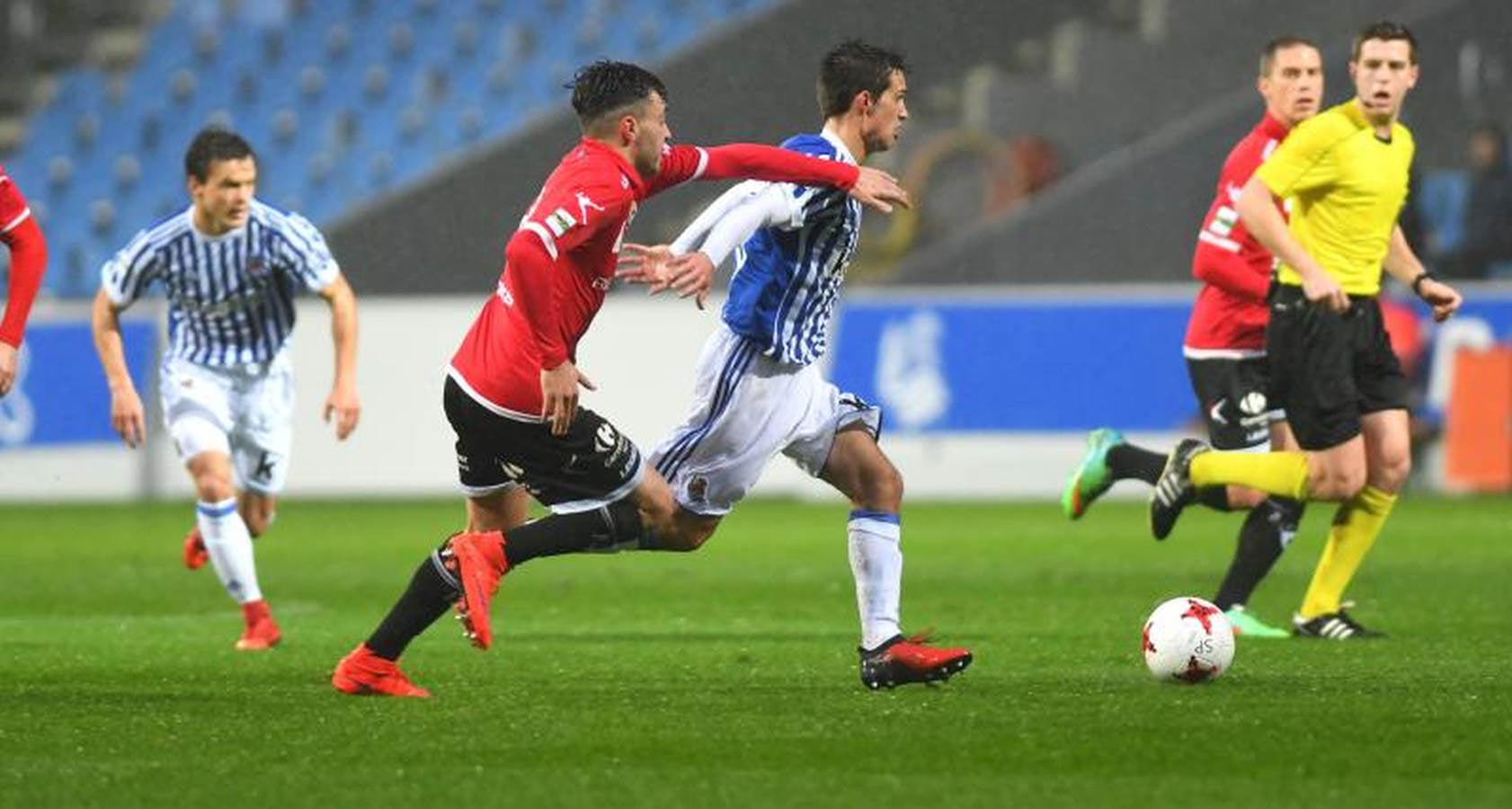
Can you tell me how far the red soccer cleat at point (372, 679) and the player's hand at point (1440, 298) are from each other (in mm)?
3729

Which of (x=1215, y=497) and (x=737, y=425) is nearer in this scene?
(x=737, y=425)

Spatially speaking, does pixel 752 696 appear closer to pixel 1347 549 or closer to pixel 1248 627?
pixel 1248 627

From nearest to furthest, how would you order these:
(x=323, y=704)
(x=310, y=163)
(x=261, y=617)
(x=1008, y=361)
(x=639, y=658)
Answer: (x=323, y=704) → (x=639, y=658) → (x=261, y=617) → (x=1008, y=361) → (x=310, y=163)

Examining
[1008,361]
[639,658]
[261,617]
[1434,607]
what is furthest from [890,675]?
[1008,361]

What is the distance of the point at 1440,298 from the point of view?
30.0 ft

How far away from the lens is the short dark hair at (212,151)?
9.95 metres

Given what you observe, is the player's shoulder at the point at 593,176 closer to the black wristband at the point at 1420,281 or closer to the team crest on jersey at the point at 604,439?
the team crest on jersey at the point at 604,439

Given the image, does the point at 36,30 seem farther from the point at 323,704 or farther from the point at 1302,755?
the point at 1302,755

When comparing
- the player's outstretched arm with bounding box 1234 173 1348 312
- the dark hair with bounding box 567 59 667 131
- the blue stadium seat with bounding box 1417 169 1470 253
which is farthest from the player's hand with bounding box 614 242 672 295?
the blue stadium seat with bounding box 1417 169 1470 253

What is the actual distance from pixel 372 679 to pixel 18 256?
1862 mm

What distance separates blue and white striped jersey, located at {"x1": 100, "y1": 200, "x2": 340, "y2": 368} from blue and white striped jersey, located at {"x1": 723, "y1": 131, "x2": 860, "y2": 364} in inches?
106

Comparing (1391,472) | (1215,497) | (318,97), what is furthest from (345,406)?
(318,97)

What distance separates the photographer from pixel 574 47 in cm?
2319

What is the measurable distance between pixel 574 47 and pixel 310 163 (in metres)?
2.47
